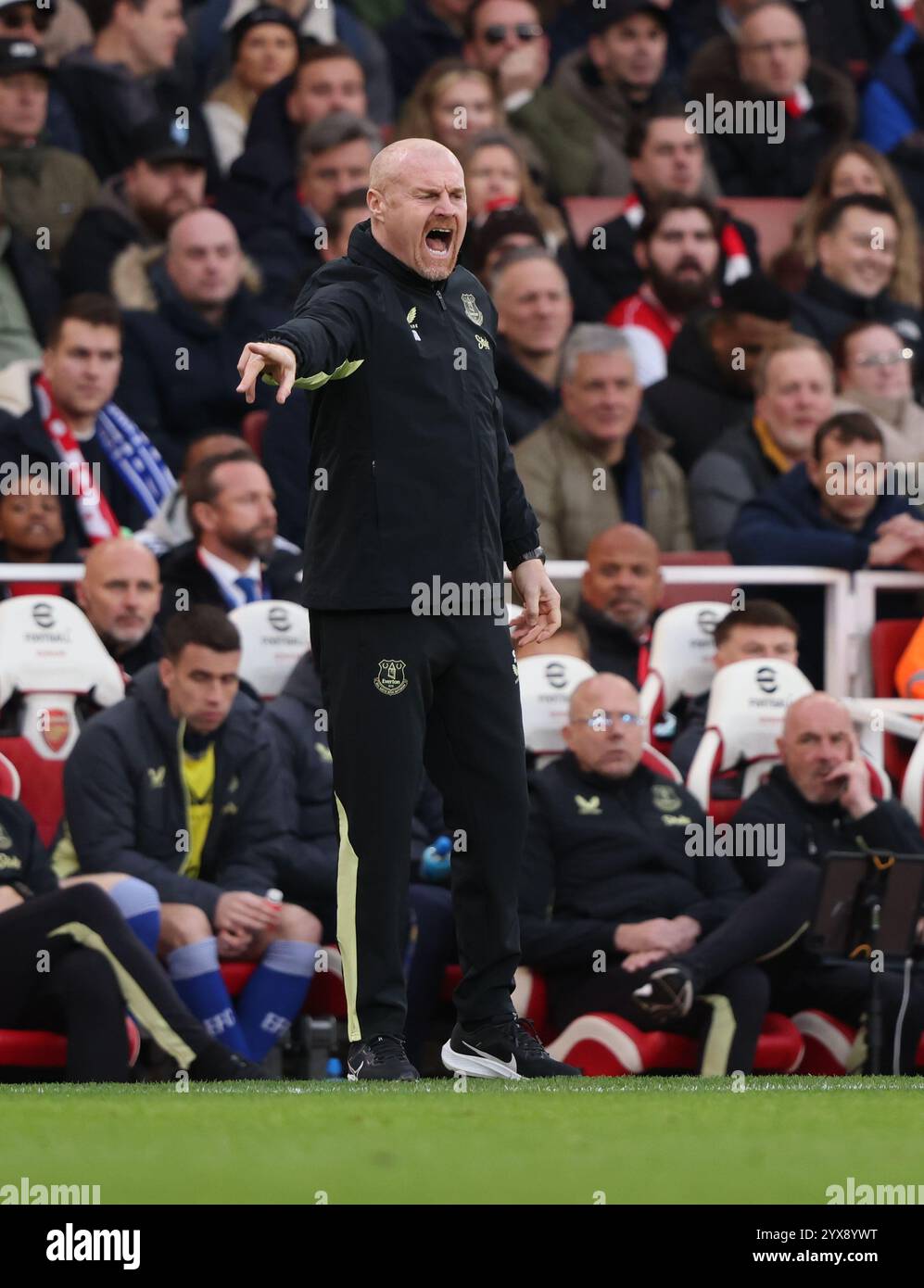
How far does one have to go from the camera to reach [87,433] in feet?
34.2

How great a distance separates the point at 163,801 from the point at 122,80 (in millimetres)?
4901

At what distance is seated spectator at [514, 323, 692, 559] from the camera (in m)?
10.9

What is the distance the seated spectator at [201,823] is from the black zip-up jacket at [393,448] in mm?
2903

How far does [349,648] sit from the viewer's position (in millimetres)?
5879

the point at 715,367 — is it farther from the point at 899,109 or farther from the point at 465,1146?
the point at 465,1146

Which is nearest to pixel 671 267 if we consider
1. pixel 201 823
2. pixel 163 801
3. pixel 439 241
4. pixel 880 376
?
pixel 880 376

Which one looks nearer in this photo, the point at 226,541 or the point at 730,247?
the point at 226,541

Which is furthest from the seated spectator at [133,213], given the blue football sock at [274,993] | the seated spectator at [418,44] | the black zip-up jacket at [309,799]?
the blue football sock at [274,993]

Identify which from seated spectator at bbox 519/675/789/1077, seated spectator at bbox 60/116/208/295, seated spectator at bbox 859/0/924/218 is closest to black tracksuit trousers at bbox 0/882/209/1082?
seated spectator at bbox 519/675/789/1077

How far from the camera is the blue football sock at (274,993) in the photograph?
8.74m

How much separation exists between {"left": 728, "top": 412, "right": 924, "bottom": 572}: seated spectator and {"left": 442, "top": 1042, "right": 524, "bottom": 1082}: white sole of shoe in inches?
197

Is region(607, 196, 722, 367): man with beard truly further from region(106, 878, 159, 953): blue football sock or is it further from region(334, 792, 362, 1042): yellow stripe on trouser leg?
region(334, 792, 362, 1042): yellow stripe on trouser leg

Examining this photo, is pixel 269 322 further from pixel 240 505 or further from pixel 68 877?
pixel 68 877

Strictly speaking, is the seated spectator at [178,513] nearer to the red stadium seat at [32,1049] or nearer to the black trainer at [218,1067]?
the red stadium seat at [32,1049]
